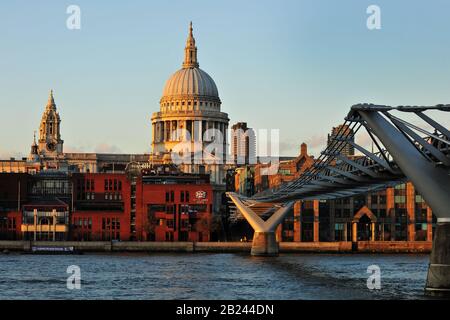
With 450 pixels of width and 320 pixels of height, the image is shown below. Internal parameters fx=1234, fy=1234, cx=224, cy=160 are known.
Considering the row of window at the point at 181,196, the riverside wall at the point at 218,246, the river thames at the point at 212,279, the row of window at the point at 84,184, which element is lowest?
the river thames at the point at 212,279

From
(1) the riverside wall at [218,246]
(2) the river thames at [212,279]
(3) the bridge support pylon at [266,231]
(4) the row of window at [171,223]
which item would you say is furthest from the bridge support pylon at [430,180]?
(4) the row of window at [171,223]

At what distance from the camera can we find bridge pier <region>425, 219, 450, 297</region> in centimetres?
4475

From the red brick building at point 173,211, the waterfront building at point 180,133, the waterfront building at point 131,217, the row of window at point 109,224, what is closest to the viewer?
the red brick building at point 173,211

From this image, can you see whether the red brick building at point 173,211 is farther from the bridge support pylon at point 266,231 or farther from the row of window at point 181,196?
the bridge support pylon at point 266,231

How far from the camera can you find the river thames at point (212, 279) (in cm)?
5241

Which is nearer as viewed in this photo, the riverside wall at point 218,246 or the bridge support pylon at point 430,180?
the bridge support pylon at point 430,180

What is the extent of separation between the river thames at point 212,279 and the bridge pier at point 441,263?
3.25 meters

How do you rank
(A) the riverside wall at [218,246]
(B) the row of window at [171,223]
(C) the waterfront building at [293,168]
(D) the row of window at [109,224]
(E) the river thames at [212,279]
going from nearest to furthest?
(E) the river thames at [212,279], (A) the riverside wall at [218,246], (C) the waterfront building at [293,168], (B) the row of window at [171,223], (D) the row of window at [109,224]

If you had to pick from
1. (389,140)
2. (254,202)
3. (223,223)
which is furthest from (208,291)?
(223,223)

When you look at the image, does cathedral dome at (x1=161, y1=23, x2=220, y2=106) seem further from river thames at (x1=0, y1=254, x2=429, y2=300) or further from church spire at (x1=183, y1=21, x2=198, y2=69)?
river thames at (x1=0, y1=254, x2=429, y2=300)

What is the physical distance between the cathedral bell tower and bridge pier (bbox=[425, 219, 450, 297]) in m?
141
